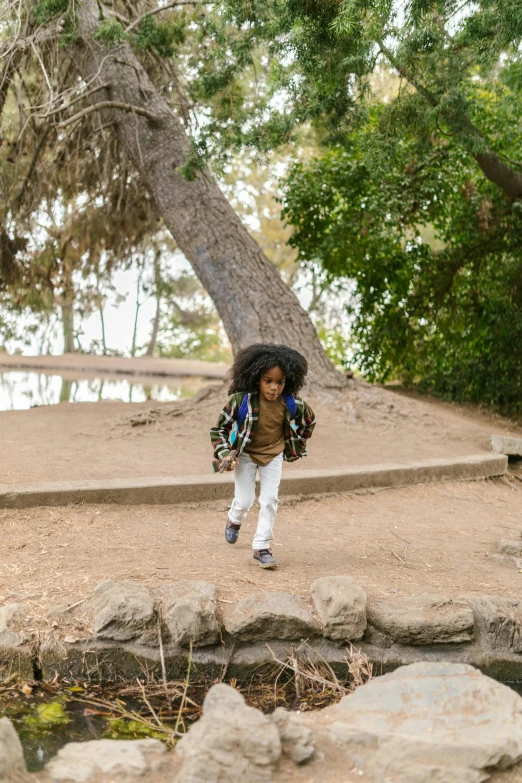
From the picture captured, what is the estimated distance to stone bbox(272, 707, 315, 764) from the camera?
2.95 m

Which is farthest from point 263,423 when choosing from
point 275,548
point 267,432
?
point 275,548

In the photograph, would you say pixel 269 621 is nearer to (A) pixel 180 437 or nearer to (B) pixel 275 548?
(B) pixel 275 548

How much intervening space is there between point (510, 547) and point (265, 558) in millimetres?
1991

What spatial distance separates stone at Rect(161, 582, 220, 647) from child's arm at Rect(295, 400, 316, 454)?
137 cm

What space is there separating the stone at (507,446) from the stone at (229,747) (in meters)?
6.66

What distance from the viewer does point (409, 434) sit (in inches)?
370

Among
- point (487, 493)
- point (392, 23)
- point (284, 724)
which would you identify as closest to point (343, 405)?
point (487, 493)

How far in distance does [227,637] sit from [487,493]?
15.3 feet

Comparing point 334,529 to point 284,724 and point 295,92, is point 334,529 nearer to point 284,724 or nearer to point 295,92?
point 284,724

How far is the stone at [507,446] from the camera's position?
9.02m

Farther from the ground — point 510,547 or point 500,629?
point 510,547

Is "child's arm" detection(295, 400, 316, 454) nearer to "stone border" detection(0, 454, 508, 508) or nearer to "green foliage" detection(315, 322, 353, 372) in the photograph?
"stone border" detection(0, 454, 508, 508)

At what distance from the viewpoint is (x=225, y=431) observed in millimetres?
4996

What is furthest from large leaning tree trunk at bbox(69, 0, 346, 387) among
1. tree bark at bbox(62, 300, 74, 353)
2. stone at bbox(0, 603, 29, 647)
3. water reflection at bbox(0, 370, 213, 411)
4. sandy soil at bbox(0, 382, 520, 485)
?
tree bark at bbox(62, 300, 74, 353)
